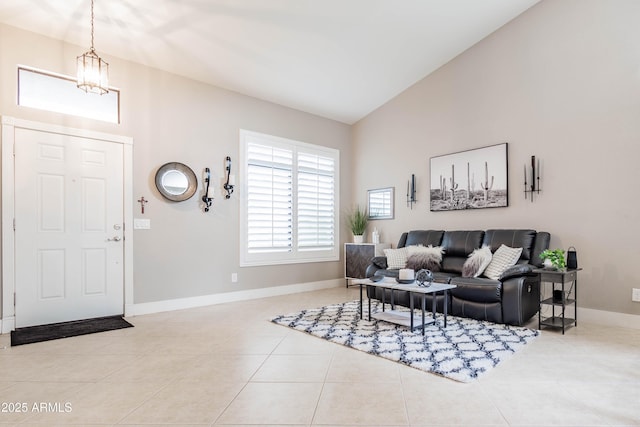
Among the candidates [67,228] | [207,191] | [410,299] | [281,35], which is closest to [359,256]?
Result: [410,299]

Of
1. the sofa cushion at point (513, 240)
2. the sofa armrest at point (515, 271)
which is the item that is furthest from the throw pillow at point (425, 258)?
the sofa armrest at point (515, 271)

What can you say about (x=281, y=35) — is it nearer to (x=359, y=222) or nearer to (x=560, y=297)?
(x=359, y=222)

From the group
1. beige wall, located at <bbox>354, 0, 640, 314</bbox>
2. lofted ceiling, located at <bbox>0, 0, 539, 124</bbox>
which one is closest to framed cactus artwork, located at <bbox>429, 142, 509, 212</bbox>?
beige wall, located at <bbox>354, 0, 640, 314</bbox>

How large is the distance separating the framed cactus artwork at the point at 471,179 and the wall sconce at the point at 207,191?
3.19 meters

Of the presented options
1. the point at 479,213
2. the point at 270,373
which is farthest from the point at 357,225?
the point at 270,373

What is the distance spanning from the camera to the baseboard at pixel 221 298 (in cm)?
449

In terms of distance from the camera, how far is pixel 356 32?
439 cm

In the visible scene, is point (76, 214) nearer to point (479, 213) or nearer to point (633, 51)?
point (479, 213)

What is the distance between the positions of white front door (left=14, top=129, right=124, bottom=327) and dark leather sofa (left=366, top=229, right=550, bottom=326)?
10.2 feet

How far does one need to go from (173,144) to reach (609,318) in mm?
5391

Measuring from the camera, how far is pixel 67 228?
406 centimetres

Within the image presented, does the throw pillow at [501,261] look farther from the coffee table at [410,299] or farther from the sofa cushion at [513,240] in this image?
the coffee table at [410,299]

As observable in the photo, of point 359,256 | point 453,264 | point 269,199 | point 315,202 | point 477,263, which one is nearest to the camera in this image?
point 477,263

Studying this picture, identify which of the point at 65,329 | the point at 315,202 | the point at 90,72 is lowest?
the point at 65,329
